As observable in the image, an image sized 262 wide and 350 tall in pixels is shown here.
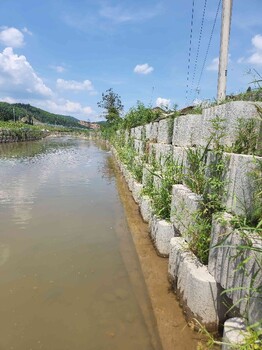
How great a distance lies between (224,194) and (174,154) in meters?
2.10

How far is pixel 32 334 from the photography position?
8.28ft

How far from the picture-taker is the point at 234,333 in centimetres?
189

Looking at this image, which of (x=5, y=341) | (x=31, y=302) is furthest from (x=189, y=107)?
(x=5, y=341)

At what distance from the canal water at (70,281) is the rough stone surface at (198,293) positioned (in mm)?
368

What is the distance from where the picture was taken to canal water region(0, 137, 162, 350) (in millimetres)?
2521

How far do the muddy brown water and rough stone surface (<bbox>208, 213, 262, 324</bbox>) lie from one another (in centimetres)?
62

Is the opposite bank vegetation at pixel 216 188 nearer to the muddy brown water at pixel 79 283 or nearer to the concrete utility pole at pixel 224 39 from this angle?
the muddy brown water at pixel 79 283

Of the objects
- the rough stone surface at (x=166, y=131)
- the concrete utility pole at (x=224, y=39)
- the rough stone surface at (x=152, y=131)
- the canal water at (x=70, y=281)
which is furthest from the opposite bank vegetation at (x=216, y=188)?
the concrete utility pole at (x=224, y=39)

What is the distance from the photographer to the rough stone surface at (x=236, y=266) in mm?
1873

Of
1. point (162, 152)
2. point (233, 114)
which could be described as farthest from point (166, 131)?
point (233, 114)

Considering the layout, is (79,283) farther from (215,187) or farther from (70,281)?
(215,187)

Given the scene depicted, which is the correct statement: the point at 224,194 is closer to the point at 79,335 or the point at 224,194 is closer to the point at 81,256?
the point at 79,335

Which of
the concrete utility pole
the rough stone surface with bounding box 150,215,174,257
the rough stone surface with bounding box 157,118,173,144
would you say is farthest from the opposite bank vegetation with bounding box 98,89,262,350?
the concrete utility pole

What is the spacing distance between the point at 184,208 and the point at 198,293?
1.01 metres
